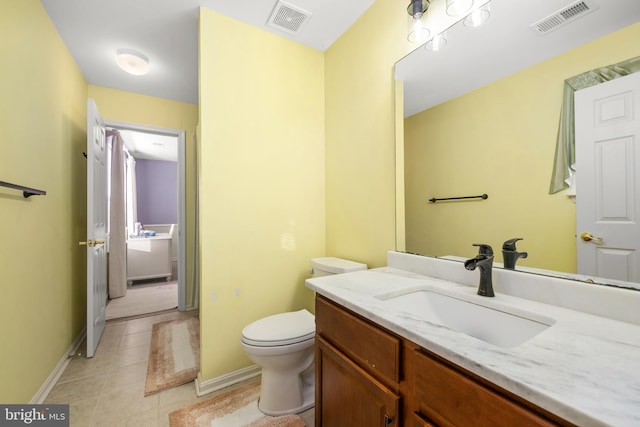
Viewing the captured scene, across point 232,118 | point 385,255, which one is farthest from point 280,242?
point 232,118

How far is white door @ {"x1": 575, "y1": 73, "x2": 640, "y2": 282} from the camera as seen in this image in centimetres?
79

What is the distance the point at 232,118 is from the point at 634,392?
2.06m

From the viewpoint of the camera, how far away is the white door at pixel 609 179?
792 millimetres

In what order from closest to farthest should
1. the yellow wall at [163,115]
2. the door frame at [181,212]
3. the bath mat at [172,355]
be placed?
the bath mat at [172,355] → the yellow wall at [163,115] → the door frame at [181,212]

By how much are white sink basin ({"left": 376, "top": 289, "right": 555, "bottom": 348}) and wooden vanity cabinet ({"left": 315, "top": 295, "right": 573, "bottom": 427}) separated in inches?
5.7

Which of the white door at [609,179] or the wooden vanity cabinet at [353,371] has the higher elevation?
the white door at [609,179]

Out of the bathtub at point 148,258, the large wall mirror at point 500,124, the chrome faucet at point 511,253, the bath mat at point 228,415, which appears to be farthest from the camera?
the bathtub at point 148,258

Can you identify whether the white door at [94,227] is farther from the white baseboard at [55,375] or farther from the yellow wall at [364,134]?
the yellow wall at [364,134]

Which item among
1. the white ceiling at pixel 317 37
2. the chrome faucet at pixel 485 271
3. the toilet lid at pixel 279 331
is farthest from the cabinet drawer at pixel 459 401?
the white ceiling at pixel 317 37

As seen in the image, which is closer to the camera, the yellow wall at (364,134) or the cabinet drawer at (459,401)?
the cabinet drawer at (459,401)

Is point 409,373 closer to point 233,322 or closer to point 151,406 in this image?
point 233,322

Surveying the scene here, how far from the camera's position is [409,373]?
742 millimetres

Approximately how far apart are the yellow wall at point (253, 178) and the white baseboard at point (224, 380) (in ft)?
0.12
